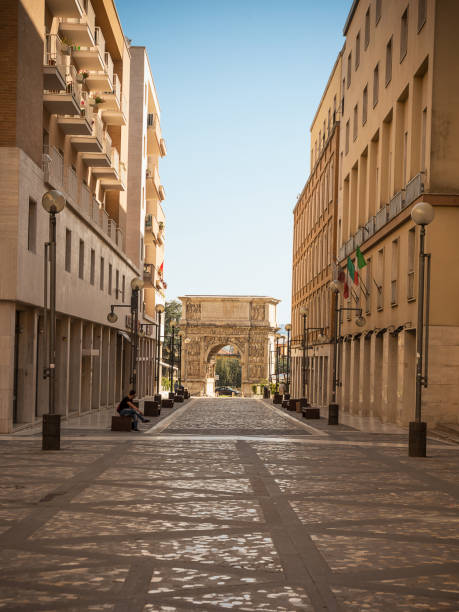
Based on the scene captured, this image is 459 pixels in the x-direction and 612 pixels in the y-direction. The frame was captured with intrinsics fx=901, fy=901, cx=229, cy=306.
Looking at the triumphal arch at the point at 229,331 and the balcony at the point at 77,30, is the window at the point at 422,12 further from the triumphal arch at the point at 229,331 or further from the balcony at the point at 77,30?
the triumphal arch at the point at 229,331

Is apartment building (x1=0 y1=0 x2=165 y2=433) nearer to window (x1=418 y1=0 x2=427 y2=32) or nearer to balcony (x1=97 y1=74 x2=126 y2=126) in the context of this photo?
balcony (x1=97 y1=74 x2=126 y2=126)

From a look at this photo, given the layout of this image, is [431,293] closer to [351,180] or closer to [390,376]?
[390,376]

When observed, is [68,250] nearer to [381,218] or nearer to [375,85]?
[381,218]

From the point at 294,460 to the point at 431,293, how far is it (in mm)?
11044

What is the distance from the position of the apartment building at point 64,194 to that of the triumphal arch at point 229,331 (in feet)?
133

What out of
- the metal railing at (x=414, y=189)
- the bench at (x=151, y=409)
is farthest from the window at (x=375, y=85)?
the bench at (x=151, y=409)

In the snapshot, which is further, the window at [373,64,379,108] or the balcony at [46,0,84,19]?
the window at [373,64,379,108]

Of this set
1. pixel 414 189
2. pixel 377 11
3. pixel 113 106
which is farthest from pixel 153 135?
pixel 414 189

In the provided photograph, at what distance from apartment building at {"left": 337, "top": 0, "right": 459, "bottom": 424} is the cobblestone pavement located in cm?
1034

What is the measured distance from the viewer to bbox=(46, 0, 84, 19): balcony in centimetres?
2628

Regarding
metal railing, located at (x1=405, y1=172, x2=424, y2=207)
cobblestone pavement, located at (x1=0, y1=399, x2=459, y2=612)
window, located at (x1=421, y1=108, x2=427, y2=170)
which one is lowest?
cobblestone pavement, located at (x1=0, y1=399, x2=459, y2=612)

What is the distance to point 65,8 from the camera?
2680cm

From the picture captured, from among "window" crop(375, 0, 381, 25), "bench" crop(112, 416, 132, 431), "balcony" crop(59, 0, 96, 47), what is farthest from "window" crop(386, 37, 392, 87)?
"bench" crop(112, 416, 132, 431)

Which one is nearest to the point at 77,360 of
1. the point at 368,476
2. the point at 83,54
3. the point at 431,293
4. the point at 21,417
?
the point at 21,417
